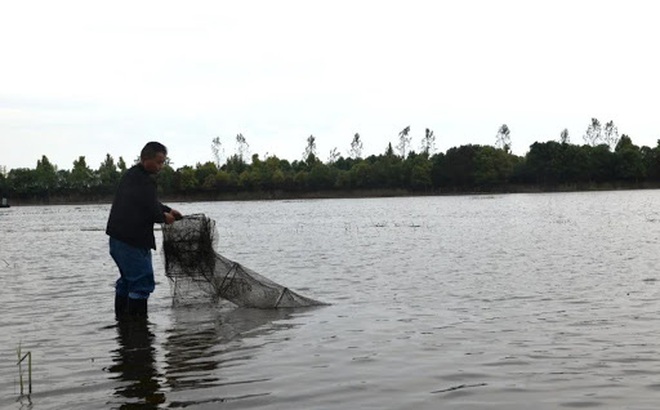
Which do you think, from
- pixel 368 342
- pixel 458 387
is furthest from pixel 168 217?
pixel 458 387

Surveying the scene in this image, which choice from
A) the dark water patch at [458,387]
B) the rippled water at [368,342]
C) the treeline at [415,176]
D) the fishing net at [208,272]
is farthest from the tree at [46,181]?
the dark water patch at [458,387]

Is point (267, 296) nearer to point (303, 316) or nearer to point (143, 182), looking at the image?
point (303, 316)

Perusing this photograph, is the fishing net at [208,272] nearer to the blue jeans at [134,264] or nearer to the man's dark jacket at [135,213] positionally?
the blue jeans at [134,264]

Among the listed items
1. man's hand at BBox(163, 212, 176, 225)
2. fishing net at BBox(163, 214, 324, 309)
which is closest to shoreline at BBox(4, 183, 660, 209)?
fishing net at BBox(163, 214, 324, 309)

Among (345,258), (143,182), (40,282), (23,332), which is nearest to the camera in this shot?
(143,182)

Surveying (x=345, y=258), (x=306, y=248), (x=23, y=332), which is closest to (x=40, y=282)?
(x=23, y=332)

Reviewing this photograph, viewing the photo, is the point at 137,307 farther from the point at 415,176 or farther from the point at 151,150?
the point at 415,176

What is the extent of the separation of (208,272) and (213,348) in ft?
9.38

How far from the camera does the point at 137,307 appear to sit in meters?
10.5

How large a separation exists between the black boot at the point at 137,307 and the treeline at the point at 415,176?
5340 inches

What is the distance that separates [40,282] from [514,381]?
13219mm

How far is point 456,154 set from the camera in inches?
5989

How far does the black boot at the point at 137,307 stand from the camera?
1043 cm

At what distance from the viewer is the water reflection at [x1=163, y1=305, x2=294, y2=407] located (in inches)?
278
